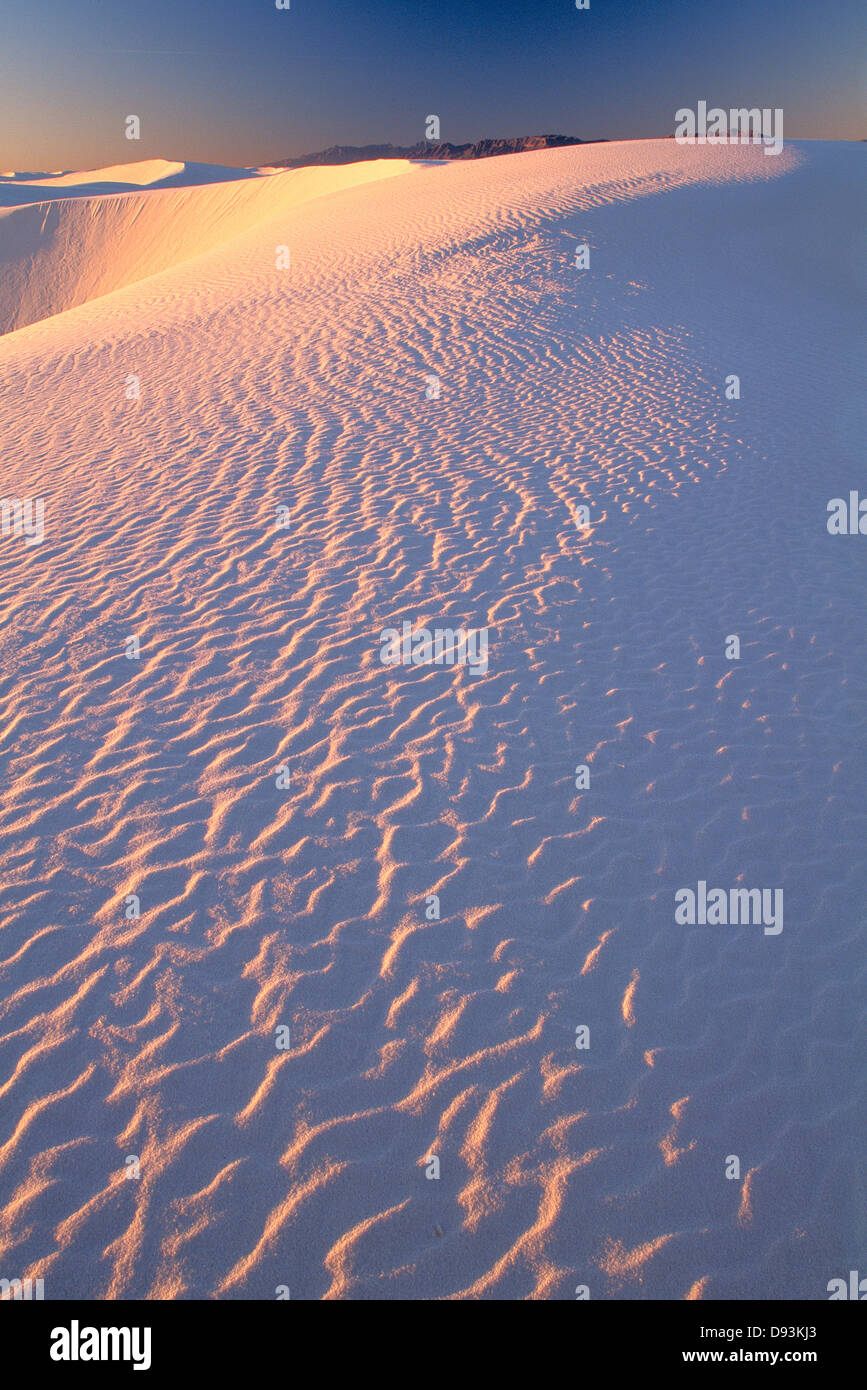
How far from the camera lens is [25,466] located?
10672mm

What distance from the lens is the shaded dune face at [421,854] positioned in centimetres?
335

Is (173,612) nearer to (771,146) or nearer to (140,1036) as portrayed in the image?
(140,1036)

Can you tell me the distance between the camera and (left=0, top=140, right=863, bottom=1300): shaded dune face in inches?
132

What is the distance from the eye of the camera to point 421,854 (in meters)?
4.93

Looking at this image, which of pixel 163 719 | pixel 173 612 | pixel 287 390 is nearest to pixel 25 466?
pixel 287 390

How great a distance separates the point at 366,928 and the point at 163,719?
2503 mm
